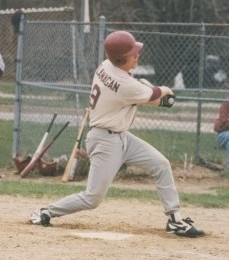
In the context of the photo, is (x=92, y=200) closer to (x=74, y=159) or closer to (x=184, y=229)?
(x=184, y=229)

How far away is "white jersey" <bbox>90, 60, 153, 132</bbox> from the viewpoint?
8.24m

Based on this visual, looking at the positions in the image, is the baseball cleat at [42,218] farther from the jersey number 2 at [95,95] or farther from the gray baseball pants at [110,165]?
the jersey number 2 at [95,95]

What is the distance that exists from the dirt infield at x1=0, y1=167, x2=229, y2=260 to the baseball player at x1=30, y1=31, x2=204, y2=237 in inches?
8.5

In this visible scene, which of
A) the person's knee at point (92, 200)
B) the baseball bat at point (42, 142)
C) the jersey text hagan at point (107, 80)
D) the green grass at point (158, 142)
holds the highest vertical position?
the jersey text hagan at point (107, 80)

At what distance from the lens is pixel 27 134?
48.0ft

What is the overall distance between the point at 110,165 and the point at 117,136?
0.86ft

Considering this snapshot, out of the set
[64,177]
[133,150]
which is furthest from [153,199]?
[133,150]

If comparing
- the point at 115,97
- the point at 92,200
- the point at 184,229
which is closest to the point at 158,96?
the point at 115,97

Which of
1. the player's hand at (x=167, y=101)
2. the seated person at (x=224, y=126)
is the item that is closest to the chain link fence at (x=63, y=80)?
the seated person at (x=224, y=126)

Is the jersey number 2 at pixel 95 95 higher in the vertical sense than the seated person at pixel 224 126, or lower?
higher

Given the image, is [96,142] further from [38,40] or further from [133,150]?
[38,40]

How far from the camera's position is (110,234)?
8484 millimetres

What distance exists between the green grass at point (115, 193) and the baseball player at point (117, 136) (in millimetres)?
2425

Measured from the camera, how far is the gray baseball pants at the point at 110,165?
8.45 m
